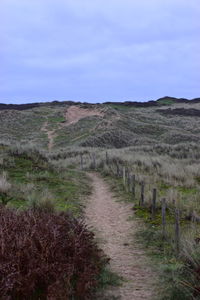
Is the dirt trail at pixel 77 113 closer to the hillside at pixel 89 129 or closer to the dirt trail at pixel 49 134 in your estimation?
the hillside at pixel 89 129

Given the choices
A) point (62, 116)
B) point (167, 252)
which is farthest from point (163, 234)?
point (62, 116)

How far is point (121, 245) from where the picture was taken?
8.00m

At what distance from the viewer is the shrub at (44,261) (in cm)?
442

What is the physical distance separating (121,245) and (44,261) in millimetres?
3449

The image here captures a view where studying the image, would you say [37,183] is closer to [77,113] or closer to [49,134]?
[49,134]

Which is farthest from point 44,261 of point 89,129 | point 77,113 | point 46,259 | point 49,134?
point 77,113

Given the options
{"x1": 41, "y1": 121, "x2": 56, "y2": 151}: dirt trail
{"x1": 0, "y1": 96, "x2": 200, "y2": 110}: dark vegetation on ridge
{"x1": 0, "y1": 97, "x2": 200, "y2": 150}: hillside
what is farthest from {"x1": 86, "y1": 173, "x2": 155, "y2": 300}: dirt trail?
{"x1": 0, "y1": 96, "x2": 200, "y2": 110}: dark vegetation on ridge

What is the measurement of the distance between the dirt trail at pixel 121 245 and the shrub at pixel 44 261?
0.52 m

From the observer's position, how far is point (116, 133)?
46.9m

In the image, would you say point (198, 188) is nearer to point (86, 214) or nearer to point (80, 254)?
point (86, 214)

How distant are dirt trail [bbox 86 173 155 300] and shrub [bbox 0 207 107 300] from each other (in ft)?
1.71

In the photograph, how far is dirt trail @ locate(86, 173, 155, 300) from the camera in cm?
557

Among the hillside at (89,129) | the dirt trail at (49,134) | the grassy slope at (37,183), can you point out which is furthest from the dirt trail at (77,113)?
the grassy slope at (37,183)

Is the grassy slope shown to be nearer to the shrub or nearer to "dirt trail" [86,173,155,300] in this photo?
"dirt trail" [86,173,155,300]
